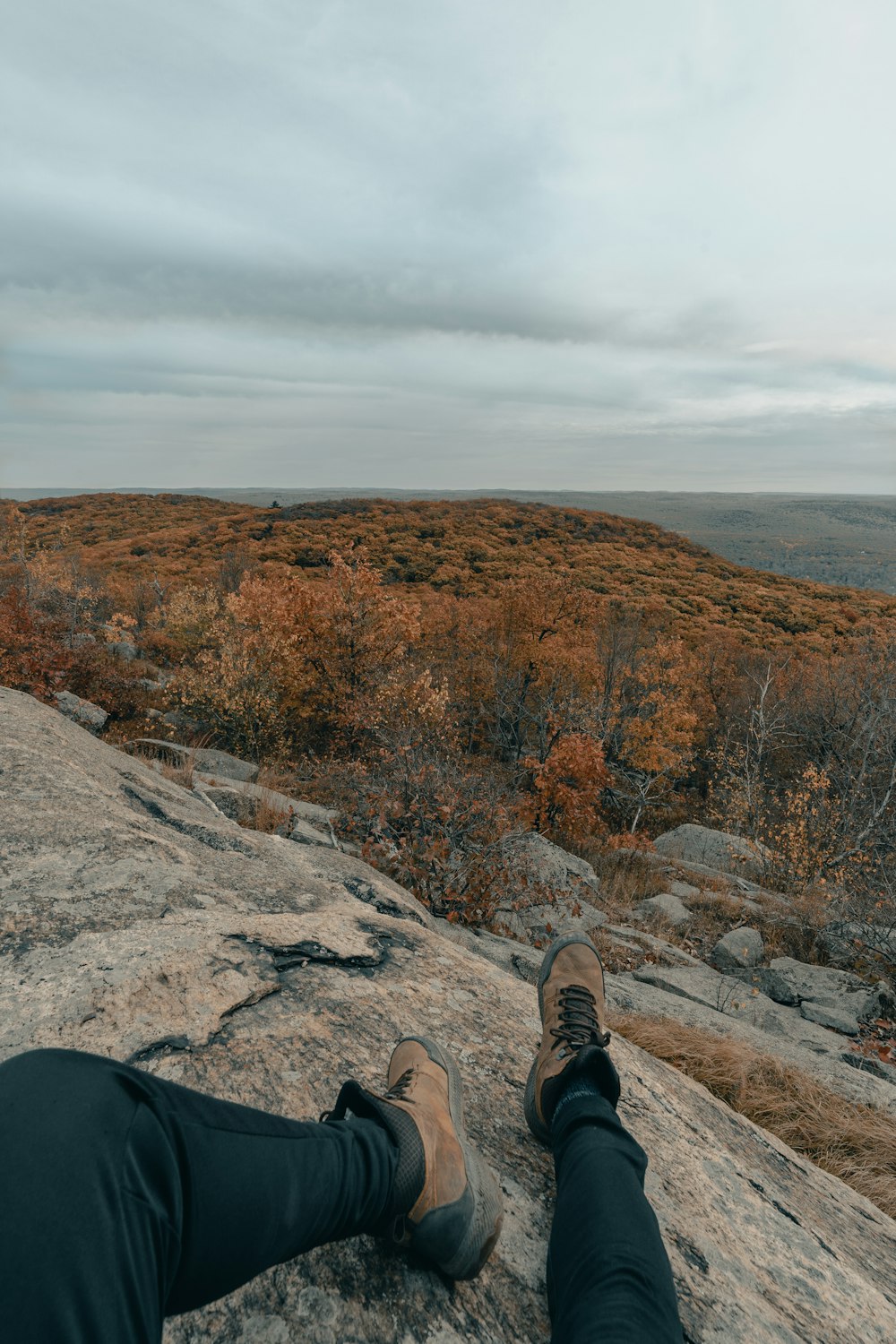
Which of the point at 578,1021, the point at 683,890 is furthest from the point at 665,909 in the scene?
the point at 578,1021

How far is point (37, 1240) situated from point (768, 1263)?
95.2 inches

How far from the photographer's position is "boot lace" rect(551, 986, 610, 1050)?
2.58 m

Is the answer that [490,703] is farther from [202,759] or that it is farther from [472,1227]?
[472,1227]

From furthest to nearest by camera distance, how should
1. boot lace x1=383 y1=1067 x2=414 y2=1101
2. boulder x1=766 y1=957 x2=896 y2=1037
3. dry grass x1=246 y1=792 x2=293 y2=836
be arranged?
dry grass x1=246 y1=792 x2=293 y2=836 < boulder x1=766 y1=957 x2=896 y2=1037 < boot lace x1=383 y1=1067 x2=414 y2=1101

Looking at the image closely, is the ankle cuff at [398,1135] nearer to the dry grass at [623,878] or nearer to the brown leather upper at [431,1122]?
the brown leather upper at [431,1122]

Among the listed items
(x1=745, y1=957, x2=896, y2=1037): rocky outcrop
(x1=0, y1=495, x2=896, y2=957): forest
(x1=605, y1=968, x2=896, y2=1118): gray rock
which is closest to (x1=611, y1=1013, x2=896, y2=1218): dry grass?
(x1=605, y1=968, x2=896, y2=1118): gray rock

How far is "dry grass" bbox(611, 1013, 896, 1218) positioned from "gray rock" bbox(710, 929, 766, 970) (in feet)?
14.5

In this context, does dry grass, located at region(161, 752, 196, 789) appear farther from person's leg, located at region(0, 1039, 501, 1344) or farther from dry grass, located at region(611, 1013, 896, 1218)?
person's leg, located at region(0, 1039, 501, 1344)

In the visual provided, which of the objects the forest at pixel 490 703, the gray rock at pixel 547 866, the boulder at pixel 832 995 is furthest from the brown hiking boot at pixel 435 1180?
the boulder at pixel 832 995

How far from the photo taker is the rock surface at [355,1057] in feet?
5.54

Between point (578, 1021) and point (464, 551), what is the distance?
186ft

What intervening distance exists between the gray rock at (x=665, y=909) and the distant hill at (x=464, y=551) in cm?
2855

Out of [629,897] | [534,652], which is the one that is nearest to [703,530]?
[534,652]

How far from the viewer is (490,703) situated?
24453mm
